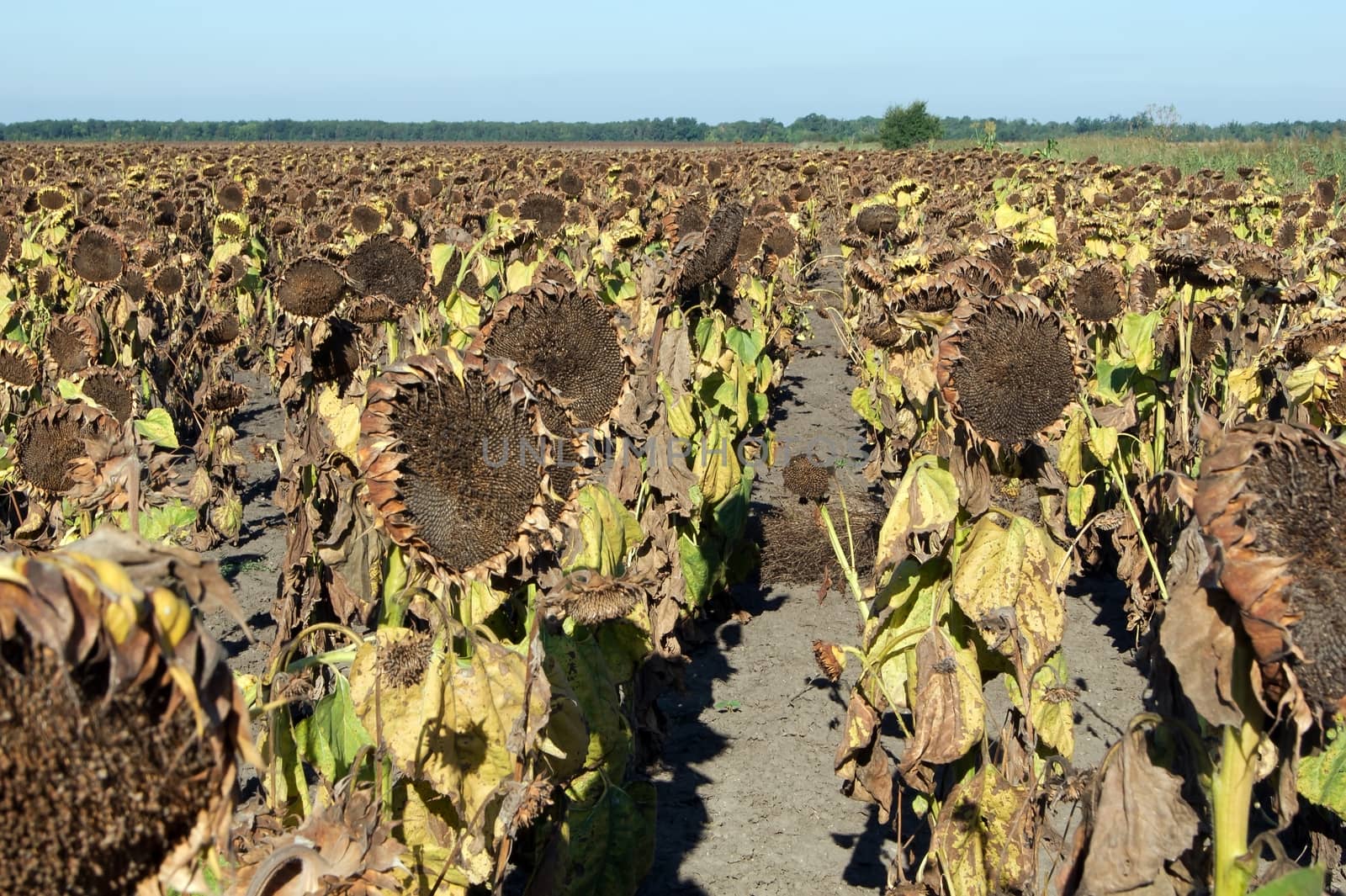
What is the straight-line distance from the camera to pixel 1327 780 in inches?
124

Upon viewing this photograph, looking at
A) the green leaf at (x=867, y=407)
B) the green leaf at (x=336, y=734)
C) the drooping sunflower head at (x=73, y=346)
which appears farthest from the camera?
the green leaf at (x=867, y=407)

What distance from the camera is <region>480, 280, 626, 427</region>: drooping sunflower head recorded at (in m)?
2.84

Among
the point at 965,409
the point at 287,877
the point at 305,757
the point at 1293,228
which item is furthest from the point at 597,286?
the point at 1293,228

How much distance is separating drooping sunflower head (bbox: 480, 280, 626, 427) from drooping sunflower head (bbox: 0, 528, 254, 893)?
5.77ft

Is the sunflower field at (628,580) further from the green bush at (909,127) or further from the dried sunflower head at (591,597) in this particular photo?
the green bush at (909,127)

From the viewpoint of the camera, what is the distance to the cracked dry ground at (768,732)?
3.87m

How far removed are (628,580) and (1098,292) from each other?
494cm

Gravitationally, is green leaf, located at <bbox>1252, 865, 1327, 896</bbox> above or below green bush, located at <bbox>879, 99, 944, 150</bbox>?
below

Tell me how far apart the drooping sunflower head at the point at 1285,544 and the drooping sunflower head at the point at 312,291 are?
3.41m

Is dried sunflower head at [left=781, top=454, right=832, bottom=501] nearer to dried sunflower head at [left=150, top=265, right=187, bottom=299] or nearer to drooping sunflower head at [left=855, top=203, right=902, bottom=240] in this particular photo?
drooping sunflower head at [left=855, top=203, right=902, bottom=240]

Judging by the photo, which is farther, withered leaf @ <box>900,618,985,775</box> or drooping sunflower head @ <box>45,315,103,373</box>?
drooping sunflower head @ <box>45,315,103,373</box>

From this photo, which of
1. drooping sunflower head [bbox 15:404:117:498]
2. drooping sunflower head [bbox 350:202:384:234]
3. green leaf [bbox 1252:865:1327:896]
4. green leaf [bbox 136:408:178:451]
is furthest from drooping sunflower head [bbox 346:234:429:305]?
drooping sunflower head [bbox 350:202:384:234]

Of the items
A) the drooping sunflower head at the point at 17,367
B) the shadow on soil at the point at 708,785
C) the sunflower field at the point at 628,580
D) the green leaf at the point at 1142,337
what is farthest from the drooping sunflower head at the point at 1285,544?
the drooping sunflower head at the point at 17,367

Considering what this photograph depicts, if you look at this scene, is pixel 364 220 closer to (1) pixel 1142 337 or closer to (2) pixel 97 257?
(2) pixel 97 257
